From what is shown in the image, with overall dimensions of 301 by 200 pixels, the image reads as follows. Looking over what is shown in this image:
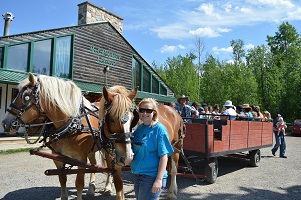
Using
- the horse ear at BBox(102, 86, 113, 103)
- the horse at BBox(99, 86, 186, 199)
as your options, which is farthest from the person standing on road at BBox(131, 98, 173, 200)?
the horse at BBox(99, 86, 186, 199)

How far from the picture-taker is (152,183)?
2.42 m

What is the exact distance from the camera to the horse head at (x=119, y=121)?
8.46ft

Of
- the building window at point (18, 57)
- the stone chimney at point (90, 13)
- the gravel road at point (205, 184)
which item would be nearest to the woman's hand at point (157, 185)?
the gravel road at point (205, 184)

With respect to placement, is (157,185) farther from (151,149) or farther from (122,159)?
(122,159)

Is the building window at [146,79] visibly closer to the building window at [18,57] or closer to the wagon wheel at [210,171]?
the building window at [18,57]

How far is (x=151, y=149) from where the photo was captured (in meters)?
2.46

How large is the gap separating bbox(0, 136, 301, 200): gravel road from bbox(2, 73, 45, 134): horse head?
2066mm

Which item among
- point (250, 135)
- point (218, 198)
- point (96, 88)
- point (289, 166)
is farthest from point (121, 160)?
point (96, 88)

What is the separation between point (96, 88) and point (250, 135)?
8.76 meters

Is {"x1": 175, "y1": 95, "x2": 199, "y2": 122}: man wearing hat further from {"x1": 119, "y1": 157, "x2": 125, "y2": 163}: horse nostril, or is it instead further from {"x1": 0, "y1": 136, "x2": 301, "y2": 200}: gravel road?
{"x1": 119, "y1": 157, "x2": 125, "y2": 163}: horse nostril

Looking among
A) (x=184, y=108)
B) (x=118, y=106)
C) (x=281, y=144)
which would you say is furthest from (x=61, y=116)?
(x=281, y=144)

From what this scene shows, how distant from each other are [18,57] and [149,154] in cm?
Result: 1046

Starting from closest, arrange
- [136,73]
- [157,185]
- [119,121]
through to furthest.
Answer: [157,185] → [119,121] → [136,73]

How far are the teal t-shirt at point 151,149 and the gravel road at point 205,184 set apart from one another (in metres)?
2.61
